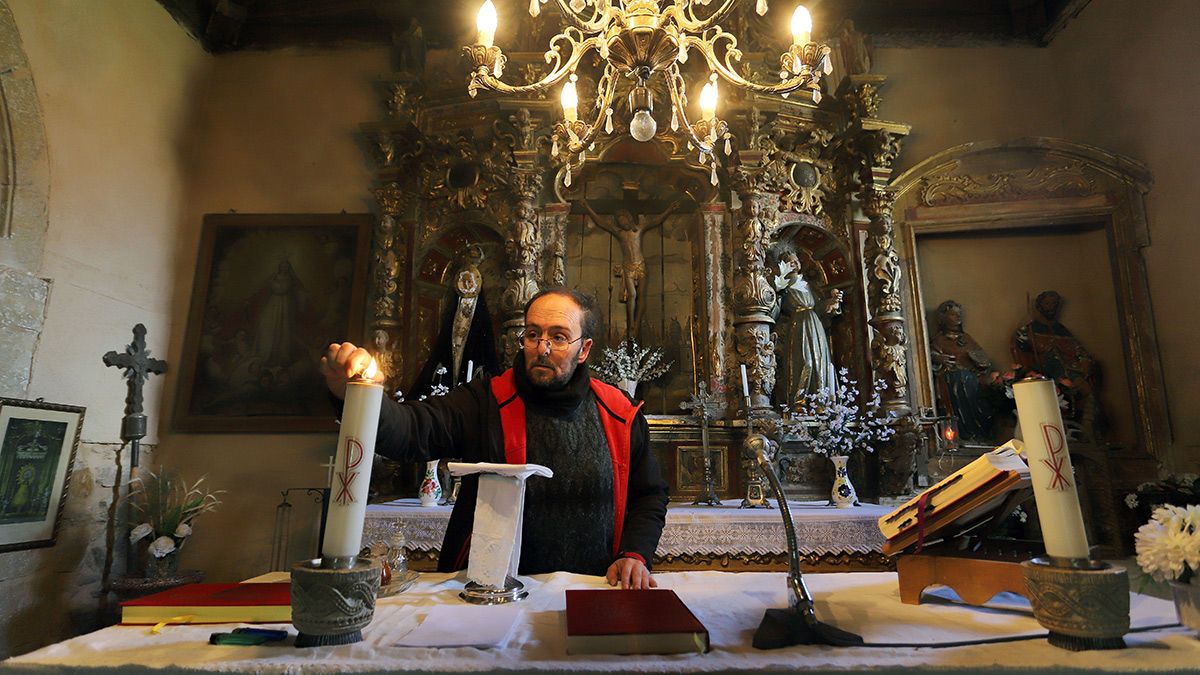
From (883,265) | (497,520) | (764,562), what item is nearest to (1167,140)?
(883,265)

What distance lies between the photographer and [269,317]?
6.20m

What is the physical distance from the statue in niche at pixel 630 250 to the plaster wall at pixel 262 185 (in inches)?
101

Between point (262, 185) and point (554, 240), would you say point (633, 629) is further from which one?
point (262, 185)

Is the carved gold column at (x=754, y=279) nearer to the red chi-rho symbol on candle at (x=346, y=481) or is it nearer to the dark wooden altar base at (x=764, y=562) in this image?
the dark wooden altar base at (x=764, y=562)

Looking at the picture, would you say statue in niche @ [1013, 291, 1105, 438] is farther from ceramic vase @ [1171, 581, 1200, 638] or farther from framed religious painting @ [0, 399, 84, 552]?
framed religious painting @ [0, 399, 84, 552]

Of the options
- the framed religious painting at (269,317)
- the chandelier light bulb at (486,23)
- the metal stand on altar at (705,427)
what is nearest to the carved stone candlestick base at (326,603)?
the chandelier light bulb at (486,23)

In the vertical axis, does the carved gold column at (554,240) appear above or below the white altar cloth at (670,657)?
above

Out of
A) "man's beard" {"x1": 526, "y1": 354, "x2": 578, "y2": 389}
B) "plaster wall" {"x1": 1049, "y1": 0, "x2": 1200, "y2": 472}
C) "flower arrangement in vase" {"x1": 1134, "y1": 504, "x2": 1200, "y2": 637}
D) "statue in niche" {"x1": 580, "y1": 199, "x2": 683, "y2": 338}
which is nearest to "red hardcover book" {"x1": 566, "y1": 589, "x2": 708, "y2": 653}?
"flower arrangement in vase" {"x1": 1134, "y1": 504, "x2": 1200, "y2": 637}

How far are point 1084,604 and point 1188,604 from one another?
378 mm

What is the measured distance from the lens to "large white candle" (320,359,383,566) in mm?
Answer: 1116

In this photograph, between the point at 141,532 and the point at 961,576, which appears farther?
the point at 141,532

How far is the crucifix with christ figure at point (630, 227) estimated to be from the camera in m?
6.00

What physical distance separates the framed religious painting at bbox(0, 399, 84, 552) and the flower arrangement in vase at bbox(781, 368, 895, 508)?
5.60 meters

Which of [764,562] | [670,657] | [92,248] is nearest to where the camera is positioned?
[670,657]
